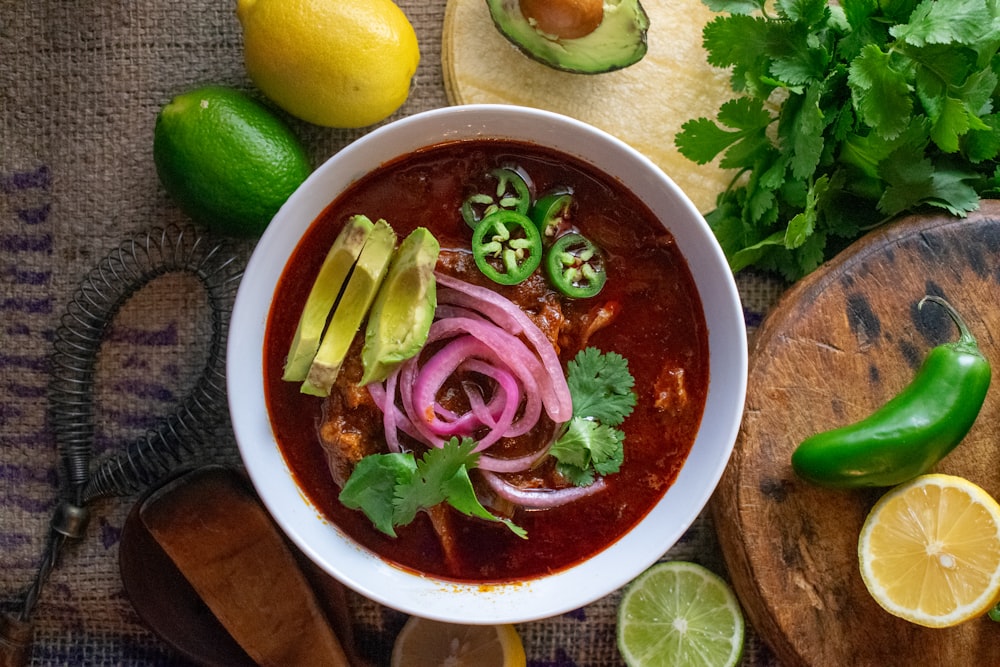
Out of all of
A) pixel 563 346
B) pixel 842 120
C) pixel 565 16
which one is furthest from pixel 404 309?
pixel 842 120

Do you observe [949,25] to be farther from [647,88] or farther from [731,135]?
[647,88]

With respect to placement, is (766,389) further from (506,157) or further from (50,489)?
(50,489)

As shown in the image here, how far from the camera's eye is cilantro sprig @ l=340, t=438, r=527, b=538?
7.36 feet

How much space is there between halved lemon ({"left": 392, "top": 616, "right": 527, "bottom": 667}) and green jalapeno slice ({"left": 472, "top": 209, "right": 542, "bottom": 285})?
1.17 m

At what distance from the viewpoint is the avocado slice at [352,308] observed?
2.29 meters

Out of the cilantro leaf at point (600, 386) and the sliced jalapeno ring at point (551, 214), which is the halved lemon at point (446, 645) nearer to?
the cilantro leaf at point (600, 386)

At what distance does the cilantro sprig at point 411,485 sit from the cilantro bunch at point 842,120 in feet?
3.57

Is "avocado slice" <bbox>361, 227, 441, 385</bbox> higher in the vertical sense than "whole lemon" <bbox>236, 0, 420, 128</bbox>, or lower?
lower

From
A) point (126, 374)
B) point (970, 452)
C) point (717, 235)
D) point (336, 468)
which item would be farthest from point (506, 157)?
point (970, 452)

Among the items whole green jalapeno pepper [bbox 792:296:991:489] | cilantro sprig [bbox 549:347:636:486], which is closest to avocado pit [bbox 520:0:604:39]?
cilantro sprig [bbox 549:347:636:486]

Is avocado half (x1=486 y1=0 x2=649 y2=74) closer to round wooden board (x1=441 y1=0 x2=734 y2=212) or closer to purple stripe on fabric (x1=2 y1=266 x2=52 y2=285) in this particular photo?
round wooden board (x1=441 y1=0 x2=734 y2=212)

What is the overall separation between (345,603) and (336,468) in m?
0.63

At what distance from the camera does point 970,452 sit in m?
2.71

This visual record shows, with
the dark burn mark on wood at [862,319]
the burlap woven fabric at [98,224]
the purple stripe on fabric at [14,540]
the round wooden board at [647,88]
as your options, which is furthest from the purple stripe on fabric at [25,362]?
the dark burn mark on wood at [862,319]
